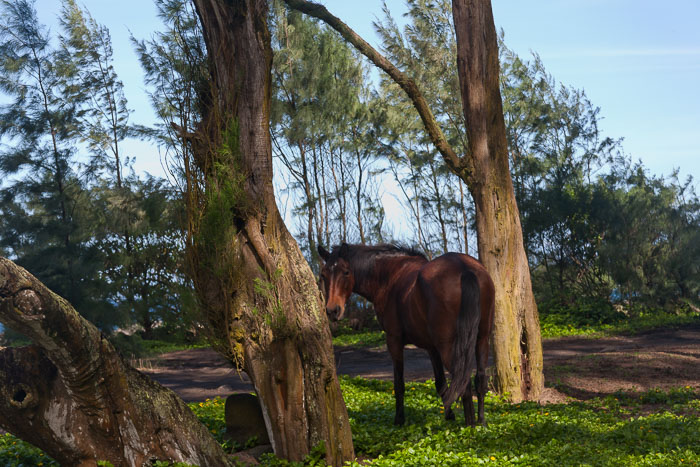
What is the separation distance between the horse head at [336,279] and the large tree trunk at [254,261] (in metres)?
1.56

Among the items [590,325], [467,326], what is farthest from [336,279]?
[590,325]

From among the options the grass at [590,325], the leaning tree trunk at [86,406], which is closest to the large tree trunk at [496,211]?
the leaning tree trunk at [86,406]

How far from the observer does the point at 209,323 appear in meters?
5.59

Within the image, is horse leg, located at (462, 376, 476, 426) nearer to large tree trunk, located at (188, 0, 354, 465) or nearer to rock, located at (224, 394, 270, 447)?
large tree trunk, located at (188, 0, 354, 465)

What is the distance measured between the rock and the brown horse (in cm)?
142

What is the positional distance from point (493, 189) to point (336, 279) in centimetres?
308

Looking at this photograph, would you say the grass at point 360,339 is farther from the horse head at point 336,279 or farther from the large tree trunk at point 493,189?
the horse head at point 336,279

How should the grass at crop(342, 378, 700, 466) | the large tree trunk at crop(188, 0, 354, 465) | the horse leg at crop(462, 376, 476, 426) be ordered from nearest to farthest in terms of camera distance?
1. the grass at crop(342, 378, 700, 466)
2. the large tree trunk at crop(188, 0, 354, 465)
3. the horse leg at crop(462, 376, 476, 426)

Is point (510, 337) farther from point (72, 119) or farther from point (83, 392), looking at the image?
point (72, 119)

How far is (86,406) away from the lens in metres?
4.39

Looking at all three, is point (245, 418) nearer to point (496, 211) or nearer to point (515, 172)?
point (496, 211)

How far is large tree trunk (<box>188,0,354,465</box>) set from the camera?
17.7 feet

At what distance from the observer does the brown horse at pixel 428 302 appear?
20.5 feet

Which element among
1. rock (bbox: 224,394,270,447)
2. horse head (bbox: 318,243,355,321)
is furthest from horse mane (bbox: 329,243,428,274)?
rock (bbox: 224,394,270,447)
